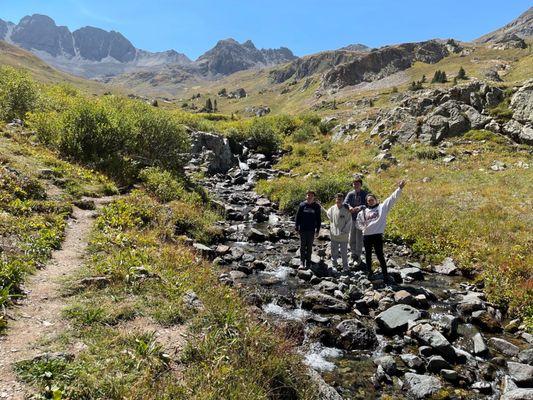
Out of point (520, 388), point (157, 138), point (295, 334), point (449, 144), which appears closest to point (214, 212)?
point (157, 138)

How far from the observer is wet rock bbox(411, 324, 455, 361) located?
10.8 metres

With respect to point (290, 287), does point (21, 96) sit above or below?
above

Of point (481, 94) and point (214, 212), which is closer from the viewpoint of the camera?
point (214, 212)

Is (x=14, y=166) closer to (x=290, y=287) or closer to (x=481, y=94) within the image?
(x=290, y=287)

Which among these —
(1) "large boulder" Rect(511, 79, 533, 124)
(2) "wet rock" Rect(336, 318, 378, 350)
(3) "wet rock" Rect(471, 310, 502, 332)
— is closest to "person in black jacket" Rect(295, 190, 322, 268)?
(2) "wet rock" Rect(336, 318, 378, 350)

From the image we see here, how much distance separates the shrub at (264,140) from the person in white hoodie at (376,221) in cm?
3854

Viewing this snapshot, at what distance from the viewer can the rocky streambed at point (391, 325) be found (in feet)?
31.9

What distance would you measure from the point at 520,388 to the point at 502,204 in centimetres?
1559

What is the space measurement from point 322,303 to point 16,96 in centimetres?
3199

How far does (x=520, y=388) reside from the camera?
9.12m

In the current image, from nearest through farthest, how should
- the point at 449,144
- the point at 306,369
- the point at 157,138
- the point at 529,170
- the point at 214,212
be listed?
the point at 306,369
the point at 214,212
the point at 529,170
the point at 157,138
the point at 449,144

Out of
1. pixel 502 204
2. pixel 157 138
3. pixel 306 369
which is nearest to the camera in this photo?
pixel 306 369

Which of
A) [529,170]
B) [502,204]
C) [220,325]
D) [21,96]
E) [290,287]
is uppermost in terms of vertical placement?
[21,96]

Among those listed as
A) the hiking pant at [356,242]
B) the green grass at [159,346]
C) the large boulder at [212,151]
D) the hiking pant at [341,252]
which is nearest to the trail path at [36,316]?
the green grass at [159,346]
